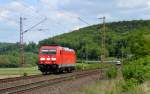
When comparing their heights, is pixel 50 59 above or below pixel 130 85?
above

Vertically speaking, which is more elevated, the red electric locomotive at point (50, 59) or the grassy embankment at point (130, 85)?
the red electric locomotive at point (50, 59)

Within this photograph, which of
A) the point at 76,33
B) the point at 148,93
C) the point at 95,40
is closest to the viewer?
the point at 148,93

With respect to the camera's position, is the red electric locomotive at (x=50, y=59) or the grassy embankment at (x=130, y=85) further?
the red electric locomotive at (x=50, y=59)

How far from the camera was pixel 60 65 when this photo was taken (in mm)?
57219

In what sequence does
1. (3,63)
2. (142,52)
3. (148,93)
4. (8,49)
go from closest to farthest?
(148,93) → (142,52) → (3,63) → (8,49)

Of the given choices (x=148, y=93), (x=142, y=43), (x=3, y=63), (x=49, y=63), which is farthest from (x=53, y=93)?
(x=3, y=63)

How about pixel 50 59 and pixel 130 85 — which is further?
pixel 50 59

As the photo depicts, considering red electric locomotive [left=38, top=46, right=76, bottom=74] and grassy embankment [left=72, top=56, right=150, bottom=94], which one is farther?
red electric locomotive [left=38, top=46, right=76, bottom=74]

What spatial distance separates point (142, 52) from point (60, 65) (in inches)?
416

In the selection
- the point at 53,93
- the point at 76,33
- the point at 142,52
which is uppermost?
the point at 76,33

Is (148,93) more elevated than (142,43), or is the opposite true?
(142,43)

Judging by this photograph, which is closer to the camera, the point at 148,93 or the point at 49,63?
the point at 148,93

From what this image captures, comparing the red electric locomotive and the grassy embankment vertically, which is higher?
the red electric locomotive

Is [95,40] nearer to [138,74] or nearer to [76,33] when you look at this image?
[76,33]
